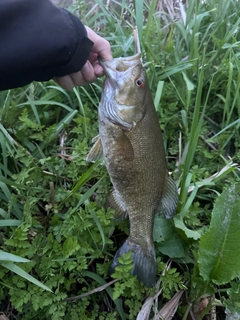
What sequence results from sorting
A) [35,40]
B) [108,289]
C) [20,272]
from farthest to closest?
[108,289]
[20,272]
[35,40]

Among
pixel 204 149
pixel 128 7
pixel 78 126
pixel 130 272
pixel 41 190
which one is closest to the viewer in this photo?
pixel 130 272

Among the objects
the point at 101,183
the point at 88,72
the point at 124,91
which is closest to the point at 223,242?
the point at 101,183

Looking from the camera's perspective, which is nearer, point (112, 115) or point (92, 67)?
point (112, 115)

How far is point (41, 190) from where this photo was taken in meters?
2.34

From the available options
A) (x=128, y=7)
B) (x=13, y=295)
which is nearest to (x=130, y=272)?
(x=13, y=295)

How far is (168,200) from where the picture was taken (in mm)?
2234

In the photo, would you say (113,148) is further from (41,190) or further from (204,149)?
(204,149)

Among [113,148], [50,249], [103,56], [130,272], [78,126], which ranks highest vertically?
[103,56]

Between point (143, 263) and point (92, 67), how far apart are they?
42.9 inches

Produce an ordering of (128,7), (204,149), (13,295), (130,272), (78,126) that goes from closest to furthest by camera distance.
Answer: (13,295), (130,272), (78,126), (204,149), (128,7)

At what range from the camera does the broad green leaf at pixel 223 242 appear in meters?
1.98

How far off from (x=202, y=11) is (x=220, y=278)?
7.60 ft

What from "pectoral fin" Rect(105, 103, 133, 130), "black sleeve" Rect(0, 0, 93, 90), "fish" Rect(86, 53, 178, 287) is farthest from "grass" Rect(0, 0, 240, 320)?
"black sleeve" Rect(0, 0, 93, 90)

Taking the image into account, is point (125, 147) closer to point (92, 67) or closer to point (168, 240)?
point (92, 67)
